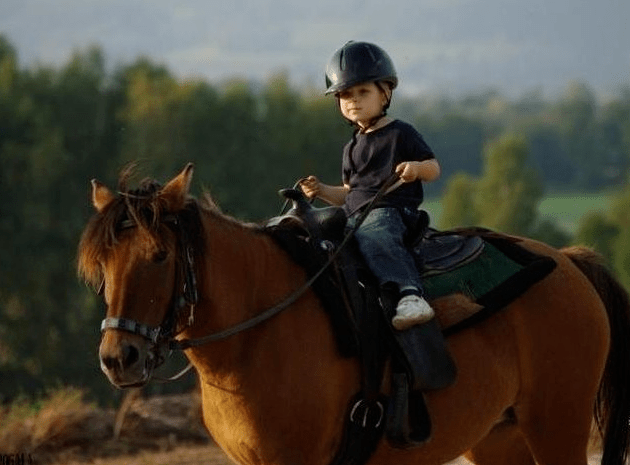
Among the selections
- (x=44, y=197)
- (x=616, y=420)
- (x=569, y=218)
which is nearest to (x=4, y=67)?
(x=44, y=197)

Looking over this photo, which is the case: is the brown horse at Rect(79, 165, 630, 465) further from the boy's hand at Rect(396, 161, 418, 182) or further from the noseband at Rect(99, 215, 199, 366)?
the boy's hand at Rect(396, 161, 418, 182)

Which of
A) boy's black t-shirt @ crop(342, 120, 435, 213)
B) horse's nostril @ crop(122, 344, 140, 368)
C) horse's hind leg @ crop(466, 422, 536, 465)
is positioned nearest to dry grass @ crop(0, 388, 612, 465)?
horse's hind leg @ crop(466, 422, 536, 465)

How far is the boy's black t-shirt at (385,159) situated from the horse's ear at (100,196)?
4.72 feet

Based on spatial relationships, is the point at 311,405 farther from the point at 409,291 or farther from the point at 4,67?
the point at 4,67

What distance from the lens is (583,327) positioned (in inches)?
323

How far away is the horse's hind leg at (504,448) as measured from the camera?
27.5 ft

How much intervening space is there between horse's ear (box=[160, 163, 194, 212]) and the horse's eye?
0.21 metres

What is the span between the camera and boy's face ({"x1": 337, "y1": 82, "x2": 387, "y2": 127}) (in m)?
7.73

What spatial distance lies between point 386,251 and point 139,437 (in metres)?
7.46

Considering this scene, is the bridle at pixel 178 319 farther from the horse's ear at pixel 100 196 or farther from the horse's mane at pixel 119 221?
the horse's ear at pixel 100 196

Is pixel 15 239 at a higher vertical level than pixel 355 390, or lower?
lower

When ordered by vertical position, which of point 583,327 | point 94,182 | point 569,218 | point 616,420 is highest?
point 94,182

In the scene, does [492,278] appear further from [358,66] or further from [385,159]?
[358,66]

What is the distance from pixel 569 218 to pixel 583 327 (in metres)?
109
